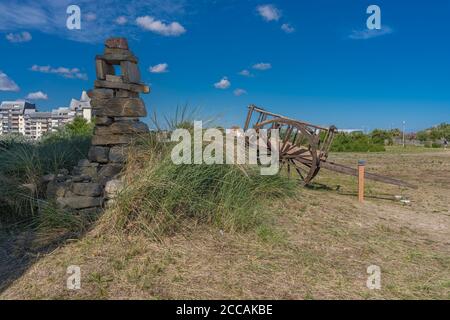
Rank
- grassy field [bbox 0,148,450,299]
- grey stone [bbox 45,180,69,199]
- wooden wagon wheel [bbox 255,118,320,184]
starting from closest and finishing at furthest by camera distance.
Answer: grassy field [bbox 0,148,450,299] → grey stone [bbox 45,180,69,199] → wooden wagon wheel [bbox 255,118,320,184]

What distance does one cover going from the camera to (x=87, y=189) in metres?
4.79

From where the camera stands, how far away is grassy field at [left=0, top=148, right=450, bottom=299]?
3375mm

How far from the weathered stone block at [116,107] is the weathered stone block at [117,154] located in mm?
487

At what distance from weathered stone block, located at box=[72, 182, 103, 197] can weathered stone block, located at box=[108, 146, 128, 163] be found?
1.71 feet

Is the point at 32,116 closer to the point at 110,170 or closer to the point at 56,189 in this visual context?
the point at 56,189

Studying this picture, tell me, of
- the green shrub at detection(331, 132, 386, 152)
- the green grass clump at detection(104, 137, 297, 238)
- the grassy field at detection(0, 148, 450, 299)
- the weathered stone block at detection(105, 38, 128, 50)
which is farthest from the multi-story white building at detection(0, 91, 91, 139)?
the green shrub at detection(331, 132, 386, 152)

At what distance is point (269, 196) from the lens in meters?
6.42

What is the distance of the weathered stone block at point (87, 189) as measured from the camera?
4.79m

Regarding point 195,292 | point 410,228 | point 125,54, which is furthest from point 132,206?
point 410,228

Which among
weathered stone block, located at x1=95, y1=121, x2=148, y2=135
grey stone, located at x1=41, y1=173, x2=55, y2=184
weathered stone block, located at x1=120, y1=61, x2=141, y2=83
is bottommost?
grey stone, located at x1=41, y1=173, x2=55, y2=184

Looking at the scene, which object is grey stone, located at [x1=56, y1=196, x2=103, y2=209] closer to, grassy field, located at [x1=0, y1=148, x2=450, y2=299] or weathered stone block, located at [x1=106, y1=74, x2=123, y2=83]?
grassy field, located at [x1=0, y1=148, x2=450, y2=299]

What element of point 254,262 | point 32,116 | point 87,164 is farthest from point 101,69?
point 32,116

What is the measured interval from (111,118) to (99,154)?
0.56 metres
